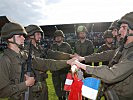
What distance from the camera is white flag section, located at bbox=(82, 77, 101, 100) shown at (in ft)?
16.7

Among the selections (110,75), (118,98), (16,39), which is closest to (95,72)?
(110,75)

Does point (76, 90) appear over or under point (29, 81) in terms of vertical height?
under

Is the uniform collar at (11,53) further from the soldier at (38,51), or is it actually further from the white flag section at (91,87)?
the white flag section at (91,87)

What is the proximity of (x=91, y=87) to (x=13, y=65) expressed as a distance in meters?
1.75

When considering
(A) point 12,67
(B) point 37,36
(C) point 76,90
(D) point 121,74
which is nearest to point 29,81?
(A) point 12,67

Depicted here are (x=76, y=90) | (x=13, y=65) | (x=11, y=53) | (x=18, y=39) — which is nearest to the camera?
(x=76, y=90)

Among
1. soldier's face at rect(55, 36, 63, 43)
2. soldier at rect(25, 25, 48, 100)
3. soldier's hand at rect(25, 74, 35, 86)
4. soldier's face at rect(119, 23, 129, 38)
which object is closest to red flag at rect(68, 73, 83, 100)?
soldier's hand at rect(25, 74, 35, 86)

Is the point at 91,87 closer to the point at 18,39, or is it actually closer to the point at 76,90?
the point at 76,90

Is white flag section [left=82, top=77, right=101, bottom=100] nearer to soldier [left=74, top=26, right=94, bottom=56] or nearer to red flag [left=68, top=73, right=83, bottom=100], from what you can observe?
red flag [left=68, top=73, right=83, bottom=100]

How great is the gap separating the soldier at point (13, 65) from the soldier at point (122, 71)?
130cm

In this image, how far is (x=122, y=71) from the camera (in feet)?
16.0

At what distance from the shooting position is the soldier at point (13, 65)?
5.23 metres

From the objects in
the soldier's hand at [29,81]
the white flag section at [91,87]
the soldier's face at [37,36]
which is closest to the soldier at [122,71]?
the white flag section at [91,87]

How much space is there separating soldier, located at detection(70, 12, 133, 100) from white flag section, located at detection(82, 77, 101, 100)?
0.68 feet
